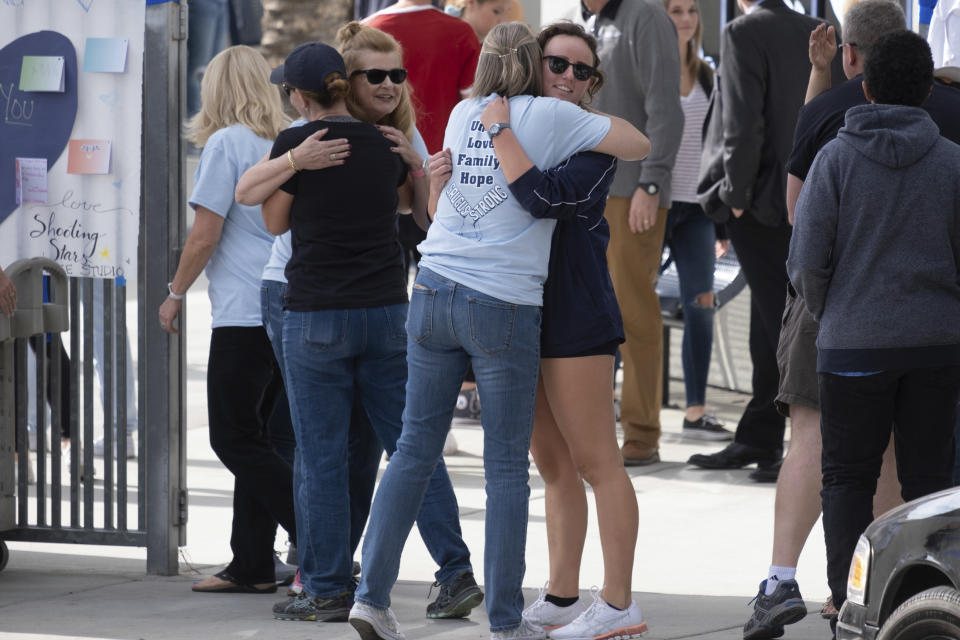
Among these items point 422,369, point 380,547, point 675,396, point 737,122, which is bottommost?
point 675,396

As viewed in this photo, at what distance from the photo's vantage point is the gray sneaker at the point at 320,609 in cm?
505

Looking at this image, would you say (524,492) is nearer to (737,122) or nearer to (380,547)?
(380,547)

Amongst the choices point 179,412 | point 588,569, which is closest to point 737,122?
point 588,569

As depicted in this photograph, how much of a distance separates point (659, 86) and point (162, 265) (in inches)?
105

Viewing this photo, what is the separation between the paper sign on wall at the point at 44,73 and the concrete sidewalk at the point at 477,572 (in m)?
1.74

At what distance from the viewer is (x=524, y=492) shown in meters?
4.52

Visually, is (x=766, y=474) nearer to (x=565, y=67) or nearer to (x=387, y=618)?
(x=387, y=618)

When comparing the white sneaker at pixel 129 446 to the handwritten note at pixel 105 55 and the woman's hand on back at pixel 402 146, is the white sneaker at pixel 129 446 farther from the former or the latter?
the woman's hand on back at pixel 402 146

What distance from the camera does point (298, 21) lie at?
535 inches

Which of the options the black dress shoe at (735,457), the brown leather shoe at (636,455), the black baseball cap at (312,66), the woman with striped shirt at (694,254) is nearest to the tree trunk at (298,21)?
the woman with striped shirt at (694,254)

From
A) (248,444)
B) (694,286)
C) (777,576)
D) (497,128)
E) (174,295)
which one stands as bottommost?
(777,576)

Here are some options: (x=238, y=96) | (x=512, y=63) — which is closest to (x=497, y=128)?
(x=512, y=63)

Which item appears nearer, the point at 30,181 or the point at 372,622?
the point at 372,622

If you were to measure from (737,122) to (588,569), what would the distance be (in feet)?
7.06
